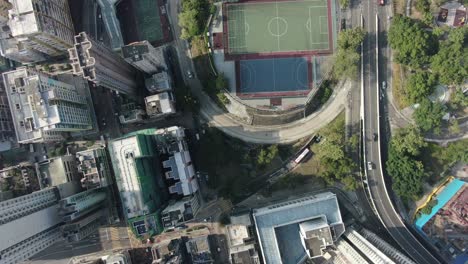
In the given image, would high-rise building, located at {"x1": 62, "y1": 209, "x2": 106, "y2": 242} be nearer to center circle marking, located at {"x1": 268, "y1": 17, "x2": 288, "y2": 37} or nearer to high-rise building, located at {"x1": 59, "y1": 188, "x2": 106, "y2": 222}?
high-rise building, located at {"x1": 59, "y1": 188, "x2": 106, "y2": 222}

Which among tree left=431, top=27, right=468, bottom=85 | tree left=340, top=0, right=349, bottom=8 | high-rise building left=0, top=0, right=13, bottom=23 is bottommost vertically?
tree left=431, top=27, right=468, bottom=85

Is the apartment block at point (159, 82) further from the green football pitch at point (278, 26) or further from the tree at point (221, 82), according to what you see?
the green football pitch at point (278, 26)

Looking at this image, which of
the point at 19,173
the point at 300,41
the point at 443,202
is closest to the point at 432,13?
the point at 300,41

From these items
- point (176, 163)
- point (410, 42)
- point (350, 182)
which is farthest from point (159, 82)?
point (410, 42)

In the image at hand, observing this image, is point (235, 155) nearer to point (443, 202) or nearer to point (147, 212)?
point (147, 212)

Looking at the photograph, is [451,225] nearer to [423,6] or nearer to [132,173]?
[423,6]

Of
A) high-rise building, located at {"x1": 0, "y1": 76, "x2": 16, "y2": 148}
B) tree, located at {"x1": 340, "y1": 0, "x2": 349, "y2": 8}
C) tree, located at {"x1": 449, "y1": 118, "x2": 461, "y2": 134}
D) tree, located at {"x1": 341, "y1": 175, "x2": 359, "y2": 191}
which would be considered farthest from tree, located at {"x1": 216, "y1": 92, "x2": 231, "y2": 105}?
tree, located at {"x1": 449, "y1": 118, "x2": 461, "y2": 134}
